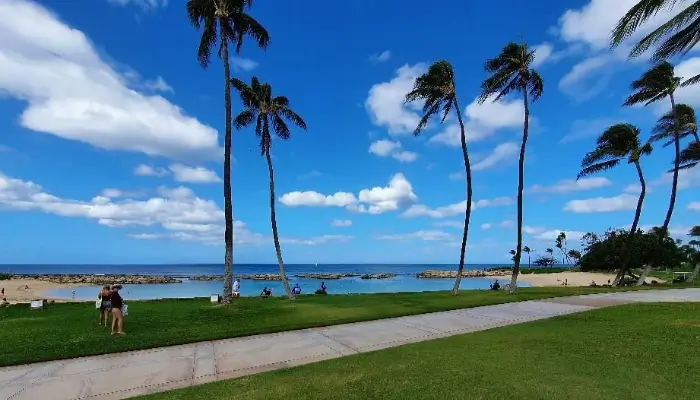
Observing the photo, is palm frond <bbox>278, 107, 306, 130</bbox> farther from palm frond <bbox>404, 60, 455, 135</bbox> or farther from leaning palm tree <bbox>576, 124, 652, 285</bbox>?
leaning palm tree <bbox>576, 124, 652, 285</bbox>

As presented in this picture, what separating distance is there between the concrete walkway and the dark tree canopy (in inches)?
1064

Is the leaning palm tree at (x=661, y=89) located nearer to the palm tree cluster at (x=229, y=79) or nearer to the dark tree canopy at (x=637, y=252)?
the dark tree canopy at (x=637, y=252)

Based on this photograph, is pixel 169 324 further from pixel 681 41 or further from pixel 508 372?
pixel 681 41

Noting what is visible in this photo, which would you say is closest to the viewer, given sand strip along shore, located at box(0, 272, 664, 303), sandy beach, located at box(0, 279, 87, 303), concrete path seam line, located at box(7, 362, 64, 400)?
concrete path seam line, located at box(7, 362, 64, 400)

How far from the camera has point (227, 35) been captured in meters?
18.4

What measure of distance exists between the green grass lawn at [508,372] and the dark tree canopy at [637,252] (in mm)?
26896

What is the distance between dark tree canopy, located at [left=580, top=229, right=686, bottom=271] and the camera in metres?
34.3

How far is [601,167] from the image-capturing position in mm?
32031

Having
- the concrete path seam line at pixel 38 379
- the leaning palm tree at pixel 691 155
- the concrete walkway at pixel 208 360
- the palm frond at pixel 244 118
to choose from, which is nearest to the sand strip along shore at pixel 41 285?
the leaning palm tree at pixel 691 155

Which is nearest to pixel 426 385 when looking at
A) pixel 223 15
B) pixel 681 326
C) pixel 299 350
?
pixel 299 350

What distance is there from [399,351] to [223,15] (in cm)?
1537

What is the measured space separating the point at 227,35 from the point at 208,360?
48.1 feet

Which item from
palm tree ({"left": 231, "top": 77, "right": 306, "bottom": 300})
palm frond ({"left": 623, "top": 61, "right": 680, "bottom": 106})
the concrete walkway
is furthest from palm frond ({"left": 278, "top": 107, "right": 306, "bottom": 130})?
palm frond ({"left": 623, "top": 61, "right": 680, "bottom": 106})

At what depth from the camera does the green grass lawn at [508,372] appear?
5.83 m
